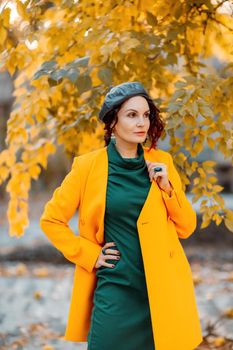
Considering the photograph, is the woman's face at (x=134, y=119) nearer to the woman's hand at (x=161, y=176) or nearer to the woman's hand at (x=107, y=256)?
the woman's hand at (x=161, y=176)

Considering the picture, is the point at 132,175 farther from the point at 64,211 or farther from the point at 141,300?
the point at 141,300

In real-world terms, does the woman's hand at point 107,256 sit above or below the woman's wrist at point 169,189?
below

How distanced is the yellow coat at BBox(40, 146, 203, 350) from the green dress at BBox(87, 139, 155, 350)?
42 millimetres

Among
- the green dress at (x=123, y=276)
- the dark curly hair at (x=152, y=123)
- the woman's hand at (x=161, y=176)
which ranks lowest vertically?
the green dress at (x=123, y=276)

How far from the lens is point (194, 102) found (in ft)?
9.62

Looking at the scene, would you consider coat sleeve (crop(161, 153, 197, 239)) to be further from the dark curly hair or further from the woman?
the dark curly hair

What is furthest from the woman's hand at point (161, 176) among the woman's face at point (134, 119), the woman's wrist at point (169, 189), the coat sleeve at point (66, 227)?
the coat sleeve at point (66, 227)

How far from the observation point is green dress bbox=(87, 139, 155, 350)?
2562mm

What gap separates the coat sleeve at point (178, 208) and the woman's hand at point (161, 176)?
0.11 ft

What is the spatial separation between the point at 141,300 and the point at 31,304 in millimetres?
3408

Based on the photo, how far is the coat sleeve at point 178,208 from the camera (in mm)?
2588

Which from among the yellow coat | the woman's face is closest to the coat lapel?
the yellow coat

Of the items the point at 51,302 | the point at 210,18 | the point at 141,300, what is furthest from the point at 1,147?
the point at 141,300

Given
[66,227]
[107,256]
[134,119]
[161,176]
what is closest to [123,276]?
[107,256]
